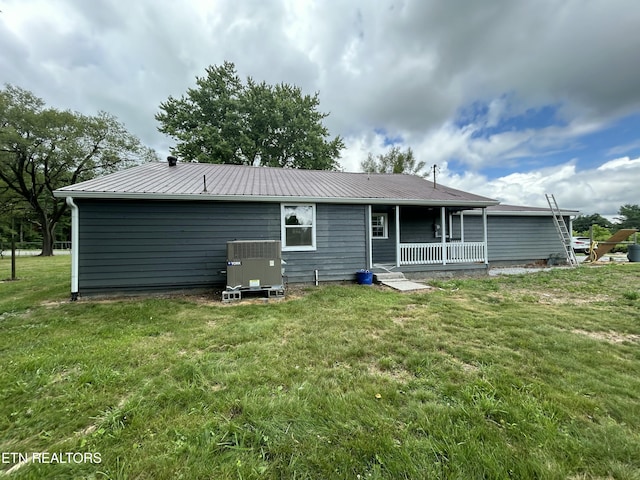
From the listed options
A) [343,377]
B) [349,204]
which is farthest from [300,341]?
[349,204]

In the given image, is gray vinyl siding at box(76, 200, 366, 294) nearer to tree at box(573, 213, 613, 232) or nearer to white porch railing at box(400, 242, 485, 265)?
white porch railing at box(400, 242, 485, 265)

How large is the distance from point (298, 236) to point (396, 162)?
23853mm

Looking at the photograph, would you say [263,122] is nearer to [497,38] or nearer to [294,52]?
[294,52]

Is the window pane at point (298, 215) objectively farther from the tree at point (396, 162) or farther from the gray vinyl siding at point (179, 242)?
the tree at point (396, 162)

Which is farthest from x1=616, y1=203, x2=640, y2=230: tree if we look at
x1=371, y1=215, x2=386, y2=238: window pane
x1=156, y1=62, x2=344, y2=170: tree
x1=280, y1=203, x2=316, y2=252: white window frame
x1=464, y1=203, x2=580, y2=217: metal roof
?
x1=280, y1=203, x2=316, y2=252: white window frame

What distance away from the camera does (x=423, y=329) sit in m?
3.84

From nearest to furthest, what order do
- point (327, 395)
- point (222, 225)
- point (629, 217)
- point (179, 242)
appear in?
point (327, 395)
point (179, 242)
point (222, 225)
point (629, 217)

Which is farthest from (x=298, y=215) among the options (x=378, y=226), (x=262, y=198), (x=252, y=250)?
(x=378, y=226)

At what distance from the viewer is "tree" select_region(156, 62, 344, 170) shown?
2022cm

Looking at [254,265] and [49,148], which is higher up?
[49,148]

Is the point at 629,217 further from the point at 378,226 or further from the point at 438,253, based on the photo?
the point at 378,226

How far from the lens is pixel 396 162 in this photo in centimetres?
2792

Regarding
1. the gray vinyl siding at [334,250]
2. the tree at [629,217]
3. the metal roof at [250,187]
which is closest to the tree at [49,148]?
the metal roof at [250,187]

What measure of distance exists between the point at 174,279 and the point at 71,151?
23.1 meters
